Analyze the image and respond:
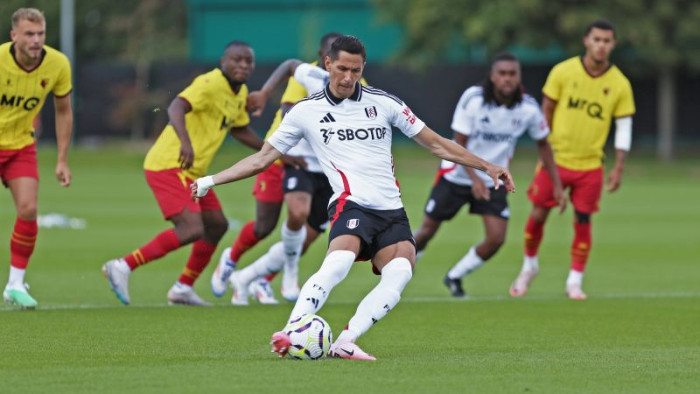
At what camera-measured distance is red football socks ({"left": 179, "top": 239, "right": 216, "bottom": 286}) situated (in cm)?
1272

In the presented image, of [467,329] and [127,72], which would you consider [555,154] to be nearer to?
[467,329]

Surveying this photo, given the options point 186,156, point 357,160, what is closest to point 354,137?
point 357,160

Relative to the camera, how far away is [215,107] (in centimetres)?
1245

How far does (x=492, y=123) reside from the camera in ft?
44.5

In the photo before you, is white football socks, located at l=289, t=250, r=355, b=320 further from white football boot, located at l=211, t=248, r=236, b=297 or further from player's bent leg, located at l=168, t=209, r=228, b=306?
white football boot, located at l=211, t=248, r=236, b=297

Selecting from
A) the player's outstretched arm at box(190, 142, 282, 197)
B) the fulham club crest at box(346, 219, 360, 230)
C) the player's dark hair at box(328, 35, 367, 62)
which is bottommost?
the fulham club crest at box(346, 219, 360, 230)

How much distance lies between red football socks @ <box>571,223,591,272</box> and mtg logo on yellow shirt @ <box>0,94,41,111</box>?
223 inches

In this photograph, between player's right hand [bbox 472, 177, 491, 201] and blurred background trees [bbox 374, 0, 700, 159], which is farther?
blurred background trees [bbox 374, 0, 700, 159]

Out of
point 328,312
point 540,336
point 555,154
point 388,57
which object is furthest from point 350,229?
point 388,57

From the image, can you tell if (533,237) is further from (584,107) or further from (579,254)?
(584,107)

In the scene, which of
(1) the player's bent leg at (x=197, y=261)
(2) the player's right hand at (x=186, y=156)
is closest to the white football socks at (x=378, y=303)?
(2) the player's right hand at (x=186, y=156)

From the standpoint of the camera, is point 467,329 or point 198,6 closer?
point 467,329

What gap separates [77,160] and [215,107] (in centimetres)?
3546

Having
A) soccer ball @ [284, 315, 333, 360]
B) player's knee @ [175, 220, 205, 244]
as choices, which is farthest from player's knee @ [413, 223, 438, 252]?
soccer ball @ [284, 315, 333, 360]
